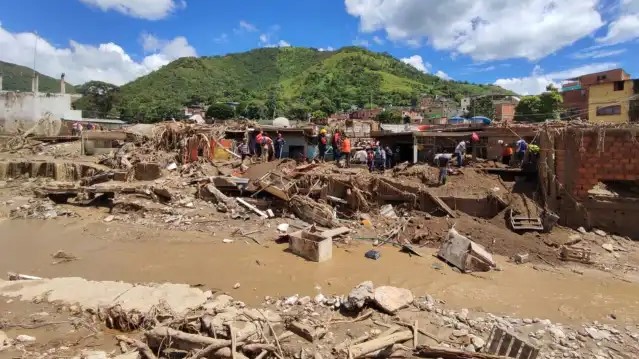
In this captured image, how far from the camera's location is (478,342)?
529cm

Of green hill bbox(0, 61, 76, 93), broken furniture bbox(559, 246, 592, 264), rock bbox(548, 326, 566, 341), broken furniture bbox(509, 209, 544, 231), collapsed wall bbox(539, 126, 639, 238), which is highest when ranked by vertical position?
green hill bbox(0, 61, 76, 93)

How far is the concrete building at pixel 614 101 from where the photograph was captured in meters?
28.7

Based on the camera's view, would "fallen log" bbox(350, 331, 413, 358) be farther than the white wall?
No

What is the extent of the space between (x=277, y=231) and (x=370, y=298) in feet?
16.8

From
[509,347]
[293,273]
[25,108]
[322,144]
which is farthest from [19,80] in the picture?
[509,347]

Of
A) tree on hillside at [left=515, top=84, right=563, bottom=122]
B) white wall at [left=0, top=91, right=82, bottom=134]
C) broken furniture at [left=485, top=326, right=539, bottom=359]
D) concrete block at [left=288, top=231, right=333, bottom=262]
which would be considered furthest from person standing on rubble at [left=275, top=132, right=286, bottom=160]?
tree on hillside at [left=515, top=84, right=563, bottom=122]

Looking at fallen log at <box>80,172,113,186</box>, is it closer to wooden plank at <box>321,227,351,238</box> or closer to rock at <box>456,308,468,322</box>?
wooden plank at <box>321,227,351,238</box>

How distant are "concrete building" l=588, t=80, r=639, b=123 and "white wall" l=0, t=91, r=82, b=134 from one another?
139 feet

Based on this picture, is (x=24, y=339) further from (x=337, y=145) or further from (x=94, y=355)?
(x=337, y=145)

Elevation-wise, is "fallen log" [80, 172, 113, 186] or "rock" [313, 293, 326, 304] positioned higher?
"fallen log" [80, 172, 113, 186]

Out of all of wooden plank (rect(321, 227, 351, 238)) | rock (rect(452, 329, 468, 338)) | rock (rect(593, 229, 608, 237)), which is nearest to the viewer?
rock (rect(452, 329, 468, 338))

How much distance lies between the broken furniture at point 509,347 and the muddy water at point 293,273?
4.93 ft

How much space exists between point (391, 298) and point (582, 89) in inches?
1576

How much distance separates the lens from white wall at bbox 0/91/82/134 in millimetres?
31328
